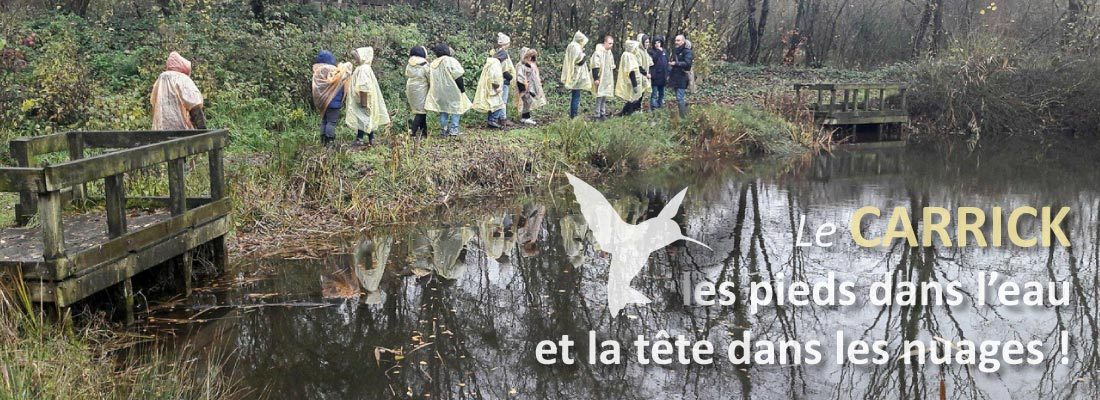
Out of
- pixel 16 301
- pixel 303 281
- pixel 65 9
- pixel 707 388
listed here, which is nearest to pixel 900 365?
pixel 707 388

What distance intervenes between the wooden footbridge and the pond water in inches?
20.2

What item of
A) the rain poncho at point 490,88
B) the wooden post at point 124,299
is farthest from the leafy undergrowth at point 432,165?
the wooden post at point 124,299

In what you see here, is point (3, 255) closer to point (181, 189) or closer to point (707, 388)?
point (181, 189)

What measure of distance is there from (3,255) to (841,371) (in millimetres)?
5586

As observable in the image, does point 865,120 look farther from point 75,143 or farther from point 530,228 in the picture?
point 75,143

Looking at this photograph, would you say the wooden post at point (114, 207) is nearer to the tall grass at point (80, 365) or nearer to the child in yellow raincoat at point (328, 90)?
the tall grass at point (80, 365)

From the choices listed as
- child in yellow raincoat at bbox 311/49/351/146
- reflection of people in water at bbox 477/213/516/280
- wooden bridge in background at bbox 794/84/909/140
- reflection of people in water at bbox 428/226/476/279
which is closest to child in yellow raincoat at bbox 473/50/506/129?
child in yellow raincoat at bbox 311/49/351/146

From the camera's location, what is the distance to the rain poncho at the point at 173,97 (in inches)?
387

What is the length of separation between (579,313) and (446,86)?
282 inches

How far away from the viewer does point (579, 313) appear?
7508 millimetres

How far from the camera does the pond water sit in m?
6.11

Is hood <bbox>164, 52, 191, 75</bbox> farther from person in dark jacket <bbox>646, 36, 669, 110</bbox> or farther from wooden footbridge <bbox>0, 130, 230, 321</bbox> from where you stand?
person in dark jacket <bbox>646, 36, 669, 110</bbox>

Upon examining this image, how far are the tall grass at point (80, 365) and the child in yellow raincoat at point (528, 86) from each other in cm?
1030

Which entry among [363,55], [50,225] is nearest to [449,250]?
[363,55]
